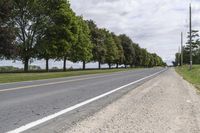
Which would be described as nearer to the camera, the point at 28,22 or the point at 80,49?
the point at 28,22

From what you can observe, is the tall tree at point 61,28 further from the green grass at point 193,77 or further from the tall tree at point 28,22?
the green grass at point 193,77

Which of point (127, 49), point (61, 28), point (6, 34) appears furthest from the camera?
point (127, 49)

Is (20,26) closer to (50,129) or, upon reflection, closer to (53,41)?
(53,41)

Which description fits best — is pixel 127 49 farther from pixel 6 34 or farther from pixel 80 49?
pixel 6 34

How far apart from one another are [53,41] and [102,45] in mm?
32641

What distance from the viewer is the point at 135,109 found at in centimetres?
1252

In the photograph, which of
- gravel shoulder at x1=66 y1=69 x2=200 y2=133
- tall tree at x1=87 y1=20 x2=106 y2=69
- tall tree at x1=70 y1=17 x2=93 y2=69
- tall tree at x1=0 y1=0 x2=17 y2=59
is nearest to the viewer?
gravel shoulder at x1=66 y1=69 x2=200 y2=133

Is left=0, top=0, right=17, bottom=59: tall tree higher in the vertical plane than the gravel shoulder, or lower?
higher

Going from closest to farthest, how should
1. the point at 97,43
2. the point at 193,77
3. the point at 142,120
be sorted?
the point at 142,120 → the point at 193,77 → the point at 97,43

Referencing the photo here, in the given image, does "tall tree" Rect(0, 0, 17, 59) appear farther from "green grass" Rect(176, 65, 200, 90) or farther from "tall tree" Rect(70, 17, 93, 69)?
"tall tree" Rect(70, 17, 93, 69)

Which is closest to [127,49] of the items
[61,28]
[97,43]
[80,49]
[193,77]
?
[97,43]

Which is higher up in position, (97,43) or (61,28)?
(61,28)

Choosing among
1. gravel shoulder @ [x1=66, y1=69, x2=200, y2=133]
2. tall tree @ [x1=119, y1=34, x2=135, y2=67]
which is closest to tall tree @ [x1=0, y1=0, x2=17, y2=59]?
gravel shoulder @ [x1=66, y1=69, x2=200, y2=133]

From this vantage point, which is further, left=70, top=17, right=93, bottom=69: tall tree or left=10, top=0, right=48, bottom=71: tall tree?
left=70, top=17, right=93, bottom=69: tall tree
